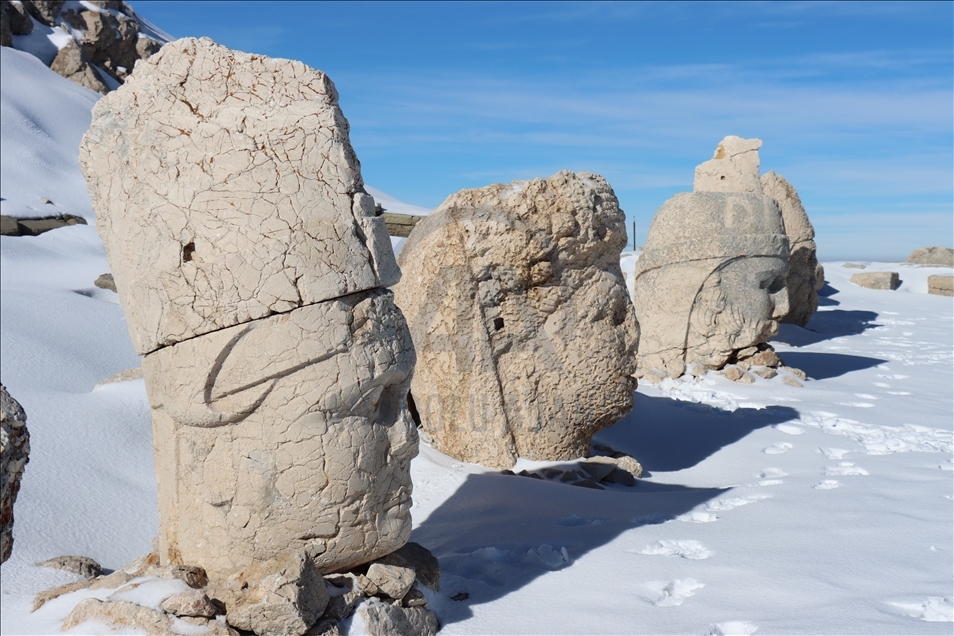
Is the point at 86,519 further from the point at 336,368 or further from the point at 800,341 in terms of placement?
the point at 800,341

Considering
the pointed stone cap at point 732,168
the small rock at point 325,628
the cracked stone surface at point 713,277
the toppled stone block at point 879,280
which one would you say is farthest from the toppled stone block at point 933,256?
the small rock at point 325,628

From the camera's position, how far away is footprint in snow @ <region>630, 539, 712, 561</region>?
3.10 m

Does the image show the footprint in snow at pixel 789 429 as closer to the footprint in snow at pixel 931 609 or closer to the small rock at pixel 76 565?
the footprint in snow at pixel 931 609

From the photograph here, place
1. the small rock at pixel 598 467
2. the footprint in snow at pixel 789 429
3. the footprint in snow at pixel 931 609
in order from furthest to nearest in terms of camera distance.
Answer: the footprint in snow at pixel 789 429 < the small rock at pixel 598 467 < the footprint in snow at pixel 931 609

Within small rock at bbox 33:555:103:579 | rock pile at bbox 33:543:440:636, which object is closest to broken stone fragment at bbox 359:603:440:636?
rock pile at bbox 33:543:440:636

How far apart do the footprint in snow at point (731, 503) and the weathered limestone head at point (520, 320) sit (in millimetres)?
1062

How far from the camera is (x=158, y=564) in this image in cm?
282

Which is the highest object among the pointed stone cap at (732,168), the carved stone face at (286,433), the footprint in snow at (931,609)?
the pointed stone cap at (732,168)

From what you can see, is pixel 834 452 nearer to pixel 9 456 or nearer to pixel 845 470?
pixel 845 470

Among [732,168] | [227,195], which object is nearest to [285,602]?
[227,195]

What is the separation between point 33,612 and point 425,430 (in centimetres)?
264

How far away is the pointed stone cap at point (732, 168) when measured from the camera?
9.45 m

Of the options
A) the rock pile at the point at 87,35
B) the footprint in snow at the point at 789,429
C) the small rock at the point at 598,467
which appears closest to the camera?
the small rock at the point at 598,467

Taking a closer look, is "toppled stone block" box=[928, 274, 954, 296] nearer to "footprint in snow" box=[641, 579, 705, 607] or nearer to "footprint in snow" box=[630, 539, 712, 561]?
"footprint in snow" box=[630, 539, 712, 561]
